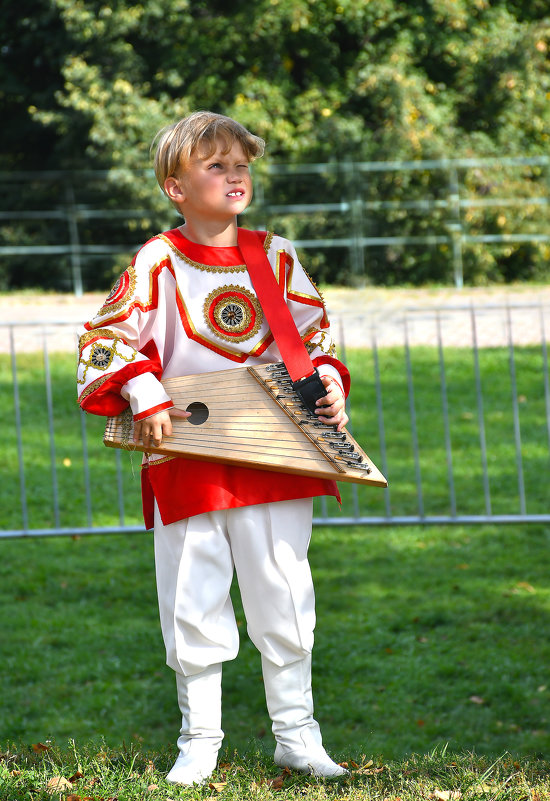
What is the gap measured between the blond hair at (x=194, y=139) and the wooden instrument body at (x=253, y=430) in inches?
22.6

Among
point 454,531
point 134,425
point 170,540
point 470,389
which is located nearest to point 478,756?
point 170,540

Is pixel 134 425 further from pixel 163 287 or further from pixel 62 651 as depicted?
pixel 62 651

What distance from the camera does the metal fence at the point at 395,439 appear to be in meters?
5.38

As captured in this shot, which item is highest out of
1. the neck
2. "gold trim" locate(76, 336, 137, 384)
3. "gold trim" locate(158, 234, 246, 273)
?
the neck

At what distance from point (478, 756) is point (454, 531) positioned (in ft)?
9.07

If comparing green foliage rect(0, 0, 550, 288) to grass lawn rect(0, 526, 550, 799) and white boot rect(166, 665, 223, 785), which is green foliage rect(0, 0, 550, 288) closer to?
grass lawn rect(0, 526, 550, 799)

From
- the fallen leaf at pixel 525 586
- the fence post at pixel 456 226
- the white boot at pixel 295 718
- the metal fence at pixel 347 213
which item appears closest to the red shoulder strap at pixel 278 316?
the white boot at pixel 295 718

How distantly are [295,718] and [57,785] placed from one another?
2.43 feet

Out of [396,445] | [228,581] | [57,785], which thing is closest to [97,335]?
[228,581]

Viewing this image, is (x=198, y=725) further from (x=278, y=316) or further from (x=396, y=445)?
(x=396, y=445)

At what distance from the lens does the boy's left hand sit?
2.58 metres

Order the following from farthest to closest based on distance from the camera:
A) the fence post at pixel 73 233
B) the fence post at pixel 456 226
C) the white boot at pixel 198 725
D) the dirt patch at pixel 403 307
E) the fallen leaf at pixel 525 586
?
the fence post at pixel 73 233
the fence post at pixel 456 226
the dirt patch at pixel 403 307
the fallen leaf at pixel 525 586
the white boot at pixel 198 725

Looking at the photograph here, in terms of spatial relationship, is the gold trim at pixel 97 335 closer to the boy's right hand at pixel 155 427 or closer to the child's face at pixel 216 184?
the boy's right hand at pixel 155 427

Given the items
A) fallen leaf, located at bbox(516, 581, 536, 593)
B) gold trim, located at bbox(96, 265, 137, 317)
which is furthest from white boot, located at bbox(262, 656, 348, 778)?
fallen leaf, located at bbox(516, 581, 536, 593)
